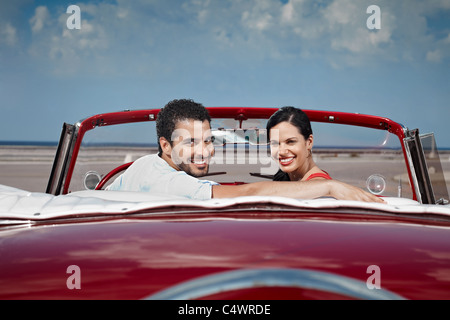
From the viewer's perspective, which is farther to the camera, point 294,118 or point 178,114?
point 294,118

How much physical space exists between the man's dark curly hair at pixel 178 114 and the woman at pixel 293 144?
1.68ft

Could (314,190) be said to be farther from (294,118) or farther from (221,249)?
(294,118)

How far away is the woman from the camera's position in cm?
244

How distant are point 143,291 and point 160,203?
1.25 ft

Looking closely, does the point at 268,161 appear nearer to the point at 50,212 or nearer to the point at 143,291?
the point at 50,212

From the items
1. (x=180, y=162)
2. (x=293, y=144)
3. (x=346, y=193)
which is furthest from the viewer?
(x=293, y=144)

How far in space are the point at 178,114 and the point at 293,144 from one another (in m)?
0.76

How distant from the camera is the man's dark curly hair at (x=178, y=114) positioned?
7.21ft

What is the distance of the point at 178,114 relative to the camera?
2201 millimetres

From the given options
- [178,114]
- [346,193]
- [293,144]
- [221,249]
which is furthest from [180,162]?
[221,249]

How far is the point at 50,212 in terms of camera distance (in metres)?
1.12

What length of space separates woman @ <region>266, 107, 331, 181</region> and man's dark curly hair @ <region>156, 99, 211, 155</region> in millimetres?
511

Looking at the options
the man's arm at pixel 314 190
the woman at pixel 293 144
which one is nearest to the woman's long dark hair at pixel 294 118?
the woman at pixel 293 144

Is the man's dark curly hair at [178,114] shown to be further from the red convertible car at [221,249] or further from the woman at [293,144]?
the red convertible car at [221,249]
